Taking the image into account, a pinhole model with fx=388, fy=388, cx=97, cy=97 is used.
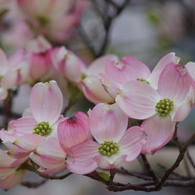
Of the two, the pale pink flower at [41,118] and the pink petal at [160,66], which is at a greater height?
the pink petal at [160,66]

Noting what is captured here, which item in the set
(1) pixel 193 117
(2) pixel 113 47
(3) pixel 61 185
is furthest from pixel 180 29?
(3) pixel 61 185

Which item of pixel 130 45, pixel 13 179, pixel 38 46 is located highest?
pixel 38 46

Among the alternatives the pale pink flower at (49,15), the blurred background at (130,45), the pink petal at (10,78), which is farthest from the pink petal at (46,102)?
the blurred background at (130,45)

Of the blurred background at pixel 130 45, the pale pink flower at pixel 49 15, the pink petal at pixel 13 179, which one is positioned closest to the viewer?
the pink petal at pixel 13 179

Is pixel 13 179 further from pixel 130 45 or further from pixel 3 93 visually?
pixel 130 45

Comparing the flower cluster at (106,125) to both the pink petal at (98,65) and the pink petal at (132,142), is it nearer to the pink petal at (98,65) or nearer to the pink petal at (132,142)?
the pink petal at (132,142)

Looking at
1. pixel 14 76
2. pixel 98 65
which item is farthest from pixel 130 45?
pixel 14 76

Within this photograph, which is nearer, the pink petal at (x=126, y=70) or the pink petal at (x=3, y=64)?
the pink petal at (x=126, y=70)
